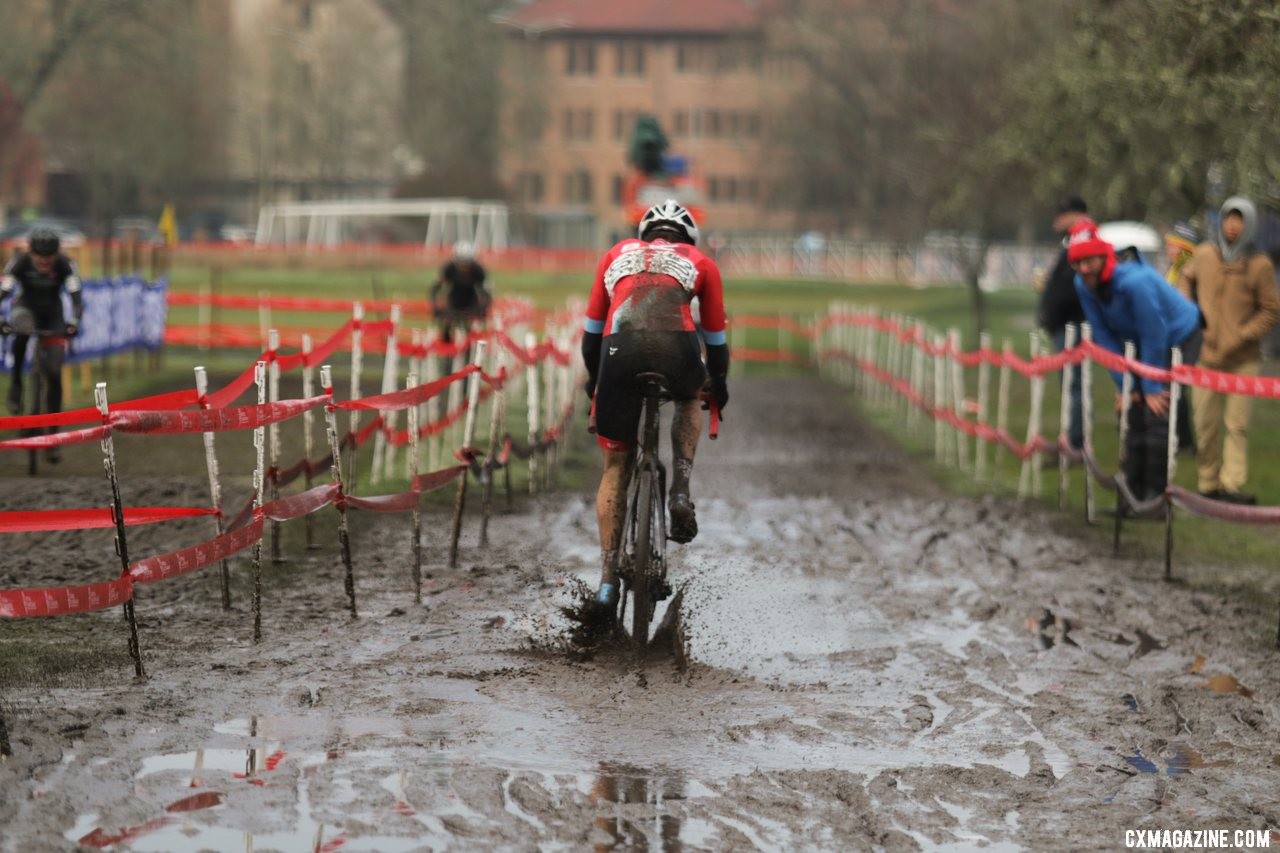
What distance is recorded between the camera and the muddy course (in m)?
5.93

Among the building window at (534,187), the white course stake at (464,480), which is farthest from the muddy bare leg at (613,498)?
the building window at (534,187)

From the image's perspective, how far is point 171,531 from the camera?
1202 cm

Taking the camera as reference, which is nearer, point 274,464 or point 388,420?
point 274,464

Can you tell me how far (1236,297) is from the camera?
1517 centimetres

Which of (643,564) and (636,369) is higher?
(636,369)

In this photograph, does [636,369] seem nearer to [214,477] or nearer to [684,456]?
[684,456]

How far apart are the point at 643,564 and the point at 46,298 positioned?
30.4 feet

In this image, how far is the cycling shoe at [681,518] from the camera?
8742mm

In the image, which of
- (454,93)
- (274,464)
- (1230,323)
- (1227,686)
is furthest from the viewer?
(454,93)

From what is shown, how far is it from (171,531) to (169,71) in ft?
132

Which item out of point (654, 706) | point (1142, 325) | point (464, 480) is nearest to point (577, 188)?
point (1142, 325)

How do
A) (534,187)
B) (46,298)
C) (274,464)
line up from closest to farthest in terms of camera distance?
(274,464) → (46,298) → (534,187)

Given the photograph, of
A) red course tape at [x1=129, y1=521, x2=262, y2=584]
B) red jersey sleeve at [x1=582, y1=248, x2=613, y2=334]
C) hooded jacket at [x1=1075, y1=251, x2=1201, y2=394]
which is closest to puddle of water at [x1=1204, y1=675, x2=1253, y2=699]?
red jersey sleeve at [x1=582, y1=248, x2=613, y2=334]
